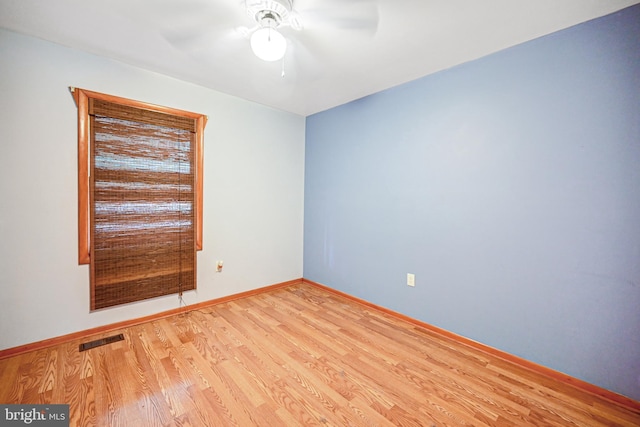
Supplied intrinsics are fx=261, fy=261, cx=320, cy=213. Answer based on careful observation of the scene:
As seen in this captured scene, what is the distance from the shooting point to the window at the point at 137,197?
2219 mm

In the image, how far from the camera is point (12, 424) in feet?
4.56

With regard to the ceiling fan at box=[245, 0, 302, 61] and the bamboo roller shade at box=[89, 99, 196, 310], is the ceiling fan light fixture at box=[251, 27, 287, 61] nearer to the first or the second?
the ceiling fan at box=[245, 0, 302, 61]

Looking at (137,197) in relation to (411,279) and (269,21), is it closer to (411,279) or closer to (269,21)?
(269,21)

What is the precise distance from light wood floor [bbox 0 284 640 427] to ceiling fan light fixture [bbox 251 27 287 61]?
2.16 metres

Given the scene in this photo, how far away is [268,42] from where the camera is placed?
160 centimetres

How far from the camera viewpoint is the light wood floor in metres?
1.49

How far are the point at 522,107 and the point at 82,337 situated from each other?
4024 millimetres

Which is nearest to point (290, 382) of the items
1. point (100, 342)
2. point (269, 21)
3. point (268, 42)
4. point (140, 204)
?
point (100, 342)

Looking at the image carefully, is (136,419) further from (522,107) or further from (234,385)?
(522,107)

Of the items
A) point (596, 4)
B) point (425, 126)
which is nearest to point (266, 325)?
point (425, 126)

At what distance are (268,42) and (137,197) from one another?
1847 millimetres

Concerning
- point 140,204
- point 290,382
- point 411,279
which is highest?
point 140,204

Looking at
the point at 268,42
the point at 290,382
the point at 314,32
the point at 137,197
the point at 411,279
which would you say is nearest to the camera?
the point at 268,42

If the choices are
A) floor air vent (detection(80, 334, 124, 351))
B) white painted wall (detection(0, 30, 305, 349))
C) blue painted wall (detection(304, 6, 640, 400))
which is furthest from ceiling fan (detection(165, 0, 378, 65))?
floor air vent (detection(80, 334, 124, 351))
